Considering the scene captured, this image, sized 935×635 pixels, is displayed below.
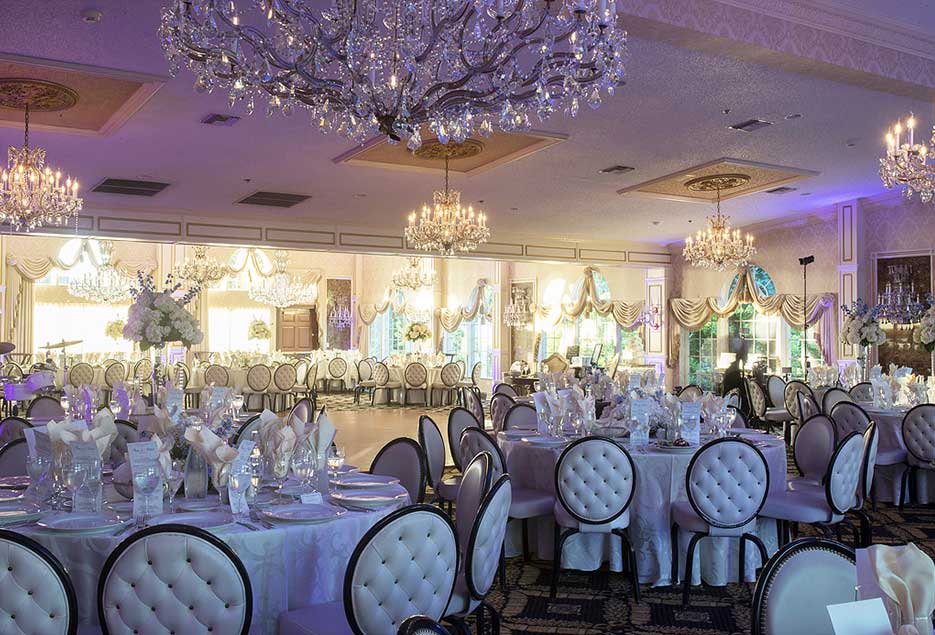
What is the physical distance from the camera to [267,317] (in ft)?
70.7

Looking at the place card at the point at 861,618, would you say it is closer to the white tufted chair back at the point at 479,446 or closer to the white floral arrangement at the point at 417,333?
the white tufted chair back at the point at 479,446

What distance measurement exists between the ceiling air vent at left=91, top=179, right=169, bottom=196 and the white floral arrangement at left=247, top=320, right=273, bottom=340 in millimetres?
10470

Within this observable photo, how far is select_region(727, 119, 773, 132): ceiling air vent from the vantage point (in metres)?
7.34

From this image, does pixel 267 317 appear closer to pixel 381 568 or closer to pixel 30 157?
pixel 30 157

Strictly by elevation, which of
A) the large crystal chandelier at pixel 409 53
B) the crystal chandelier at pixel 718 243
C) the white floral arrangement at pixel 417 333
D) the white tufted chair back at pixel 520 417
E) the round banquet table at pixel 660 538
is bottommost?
the round banquet table at pixel 660 538

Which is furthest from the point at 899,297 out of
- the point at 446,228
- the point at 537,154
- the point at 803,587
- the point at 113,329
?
the point at 113,329

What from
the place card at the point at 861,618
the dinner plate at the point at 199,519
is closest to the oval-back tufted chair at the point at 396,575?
the dinner plate at the point at 199,519

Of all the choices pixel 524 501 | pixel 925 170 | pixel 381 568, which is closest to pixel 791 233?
pixel 925 170

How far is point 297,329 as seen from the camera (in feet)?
72.2

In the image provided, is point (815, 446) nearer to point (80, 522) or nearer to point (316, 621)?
point (316, 621)

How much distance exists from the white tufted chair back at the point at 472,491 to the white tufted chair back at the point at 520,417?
9.20ft

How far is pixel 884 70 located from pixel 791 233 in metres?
8.36

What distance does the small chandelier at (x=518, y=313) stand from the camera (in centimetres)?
1884

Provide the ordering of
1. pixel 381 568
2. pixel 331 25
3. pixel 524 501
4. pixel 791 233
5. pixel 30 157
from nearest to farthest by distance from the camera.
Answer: pixel 381 568 < pixel 331 25 < pixel 524 501 < pixel 30 157 < pixel 791 233
